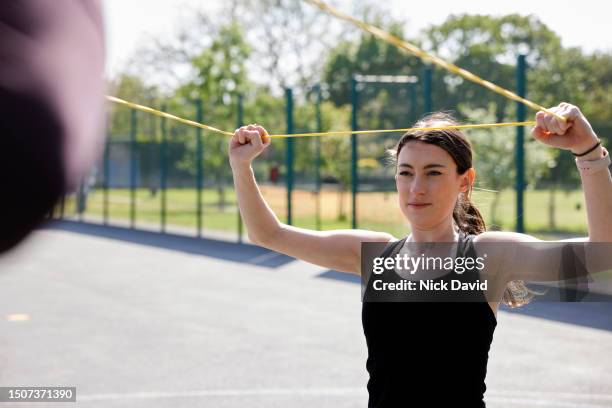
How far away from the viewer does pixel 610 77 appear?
25.2 m

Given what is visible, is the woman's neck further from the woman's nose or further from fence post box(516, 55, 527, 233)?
fence post box(516, 55, 527, 233)

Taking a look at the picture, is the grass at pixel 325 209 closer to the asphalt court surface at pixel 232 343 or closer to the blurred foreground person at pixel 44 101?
the asphalt court surface at pixel 232 343

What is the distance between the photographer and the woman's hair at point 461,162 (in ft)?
9.01

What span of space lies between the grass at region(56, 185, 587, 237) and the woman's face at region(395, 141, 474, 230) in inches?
427

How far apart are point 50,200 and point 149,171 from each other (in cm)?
2286

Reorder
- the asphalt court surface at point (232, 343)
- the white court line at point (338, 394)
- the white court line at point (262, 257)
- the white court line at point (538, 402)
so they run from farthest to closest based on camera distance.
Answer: the white court line at point (262, 257) < the asphalt court surface at point (232, 343) < the white court line at point (338, 394) < the white court line at point (538, 402)

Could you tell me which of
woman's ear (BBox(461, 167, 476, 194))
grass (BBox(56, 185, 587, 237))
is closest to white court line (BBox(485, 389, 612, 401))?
woman's ear (BBox(461, 167, 476, 194))

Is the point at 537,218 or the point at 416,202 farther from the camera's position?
the point at 537,218

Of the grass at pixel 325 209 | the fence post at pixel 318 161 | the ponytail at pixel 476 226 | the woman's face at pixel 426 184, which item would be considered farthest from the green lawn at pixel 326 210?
the woman's face at pixel 426 184

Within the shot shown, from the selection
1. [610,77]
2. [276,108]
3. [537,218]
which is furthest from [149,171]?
[610,77]

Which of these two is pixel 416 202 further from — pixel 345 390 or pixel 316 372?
pixel 316 372

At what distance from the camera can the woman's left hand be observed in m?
2.00

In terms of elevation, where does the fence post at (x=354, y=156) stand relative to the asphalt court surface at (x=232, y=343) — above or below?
above

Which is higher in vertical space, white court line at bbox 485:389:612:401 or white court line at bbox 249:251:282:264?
white court line at bbox 249:251:282:264
